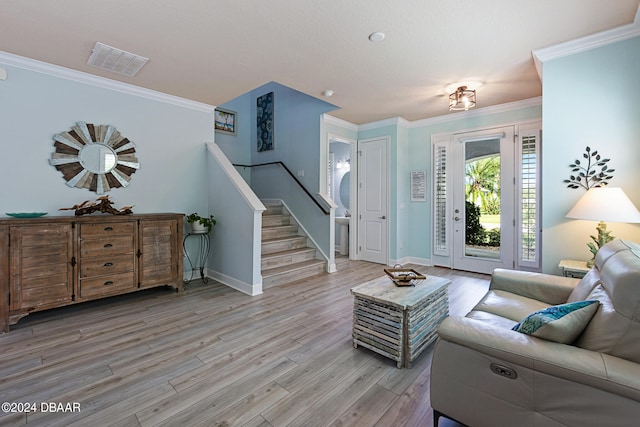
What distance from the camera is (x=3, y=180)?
116 inches

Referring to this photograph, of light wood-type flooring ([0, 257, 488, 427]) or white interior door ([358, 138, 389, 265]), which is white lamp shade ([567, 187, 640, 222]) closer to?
light wood-type flooring ([0, 257, 488, 427])

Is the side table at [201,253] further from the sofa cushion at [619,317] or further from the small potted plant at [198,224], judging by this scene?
the sofa cushion at [619,317]

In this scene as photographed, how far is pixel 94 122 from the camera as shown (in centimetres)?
349

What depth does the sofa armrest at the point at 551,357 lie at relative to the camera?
1.07 metres

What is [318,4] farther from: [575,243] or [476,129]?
[476,129]

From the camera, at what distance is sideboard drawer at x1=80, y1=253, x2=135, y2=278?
3061 millimetres

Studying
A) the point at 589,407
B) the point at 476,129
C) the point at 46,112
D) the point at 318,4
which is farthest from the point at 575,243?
the point at 46,112

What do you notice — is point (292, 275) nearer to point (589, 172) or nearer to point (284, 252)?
point (284, 252)

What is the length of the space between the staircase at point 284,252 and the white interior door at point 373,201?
123 centimetres

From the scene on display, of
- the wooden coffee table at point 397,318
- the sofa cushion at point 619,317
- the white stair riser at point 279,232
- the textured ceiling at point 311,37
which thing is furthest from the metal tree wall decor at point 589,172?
the white stair riser at point 279,232

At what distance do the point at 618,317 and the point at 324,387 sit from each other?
1573 millimetres

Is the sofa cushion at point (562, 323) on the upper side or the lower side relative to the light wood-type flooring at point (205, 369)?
upper

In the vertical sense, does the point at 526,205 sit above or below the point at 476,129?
below

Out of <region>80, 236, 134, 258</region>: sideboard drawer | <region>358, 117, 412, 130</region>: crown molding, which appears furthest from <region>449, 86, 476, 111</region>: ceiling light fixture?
<region>80, 236, 134, 258</region>: sideboard drawer
